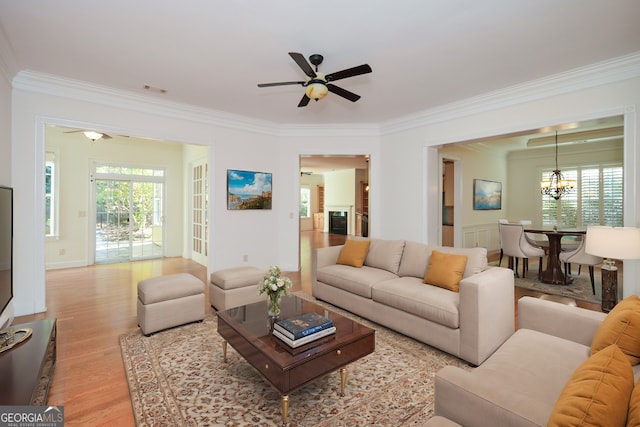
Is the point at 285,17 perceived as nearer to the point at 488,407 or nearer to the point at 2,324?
the point at 488,407

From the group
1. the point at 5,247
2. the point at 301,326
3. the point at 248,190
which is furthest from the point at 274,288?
the point at 248,190

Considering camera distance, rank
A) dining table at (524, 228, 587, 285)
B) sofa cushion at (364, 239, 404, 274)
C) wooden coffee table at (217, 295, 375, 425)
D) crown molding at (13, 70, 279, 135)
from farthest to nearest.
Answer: dining table at (524, 228, 587, 285)
sofa cushion at (364, 239, 404, 274)
crown molding at (13, 70, 279, 135)
wooden coffee table at (217, 295, 375, 425)

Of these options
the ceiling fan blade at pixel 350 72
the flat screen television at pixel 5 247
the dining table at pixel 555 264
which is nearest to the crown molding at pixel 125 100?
the flat screen television at pixel 5 247

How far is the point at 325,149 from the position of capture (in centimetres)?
571

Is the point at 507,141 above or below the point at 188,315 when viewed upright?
above

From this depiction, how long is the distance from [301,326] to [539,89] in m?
4.08

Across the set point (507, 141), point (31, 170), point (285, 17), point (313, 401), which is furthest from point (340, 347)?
point (507, 141)

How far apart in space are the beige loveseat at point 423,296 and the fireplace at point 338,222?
337 inches

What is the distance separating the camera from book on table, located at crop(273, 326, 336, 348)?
1903 mm

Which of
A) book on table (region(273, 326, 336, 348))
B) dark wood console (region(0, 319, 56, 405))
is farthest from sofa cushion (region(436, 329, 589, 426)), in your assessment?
dark wood console (region(0, 319, 56, 405))

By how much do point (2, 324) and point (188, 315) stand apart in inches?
67.5

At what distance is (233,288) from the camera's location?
3.45m

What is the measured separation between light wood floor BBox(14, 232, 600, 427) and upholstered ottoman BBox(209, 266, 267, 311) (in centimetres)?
33

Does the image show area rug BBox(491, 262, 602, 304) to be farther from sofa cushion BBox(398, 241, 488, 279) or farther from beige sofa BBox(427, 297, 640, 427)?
beige sofa BBox(427, 297, 640, 427)
